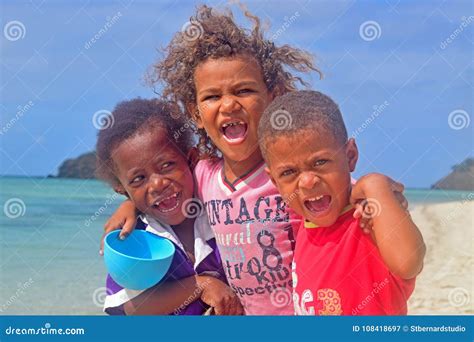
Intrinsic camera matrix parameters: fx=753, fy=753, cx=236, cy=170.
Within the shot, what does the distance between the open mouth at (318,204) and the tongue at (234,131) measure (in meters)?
0.53

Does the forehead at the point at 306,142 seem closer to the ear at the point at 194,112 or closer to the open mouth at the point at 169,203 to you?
the ear at the point at 194,112

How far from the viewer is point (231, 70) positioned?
3873 millimetres

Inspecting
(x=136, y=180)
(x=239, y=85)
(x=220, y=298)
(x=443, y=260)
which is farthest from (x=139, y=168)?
(x=443, y=260)

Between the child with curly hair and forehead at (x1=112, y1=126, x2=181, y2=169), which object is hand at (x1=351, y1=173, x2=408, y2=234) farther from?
forehead at (x1=112, y1=126, x2=181, y2=169)

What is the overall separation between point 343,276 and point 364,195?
0.40 metres

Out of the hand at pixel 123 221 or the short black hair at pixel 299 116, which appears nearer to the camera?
the short black hair at pixel 299 116

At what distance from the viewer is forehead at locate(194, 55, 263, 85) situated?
12.7ft

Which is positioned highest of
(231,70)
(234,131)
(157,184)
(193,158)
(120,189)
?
(231,70)

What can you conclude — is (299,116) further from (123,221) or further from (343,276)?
(123,221)

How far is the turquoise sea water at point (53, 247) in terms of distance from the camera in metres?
5.17

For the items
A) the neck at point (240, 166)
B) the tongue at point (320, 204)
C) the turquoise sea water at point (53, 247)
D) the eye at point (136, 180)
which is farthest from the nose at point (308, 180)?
the turquoise sea water at point (53, 247)

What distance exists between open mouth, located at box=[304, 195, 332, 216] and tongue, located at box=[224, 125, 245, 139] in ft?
1.74

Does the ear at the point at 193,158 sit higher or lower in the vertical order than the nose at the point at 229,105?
lower

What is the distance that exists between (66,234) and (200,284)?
2.49 metres
